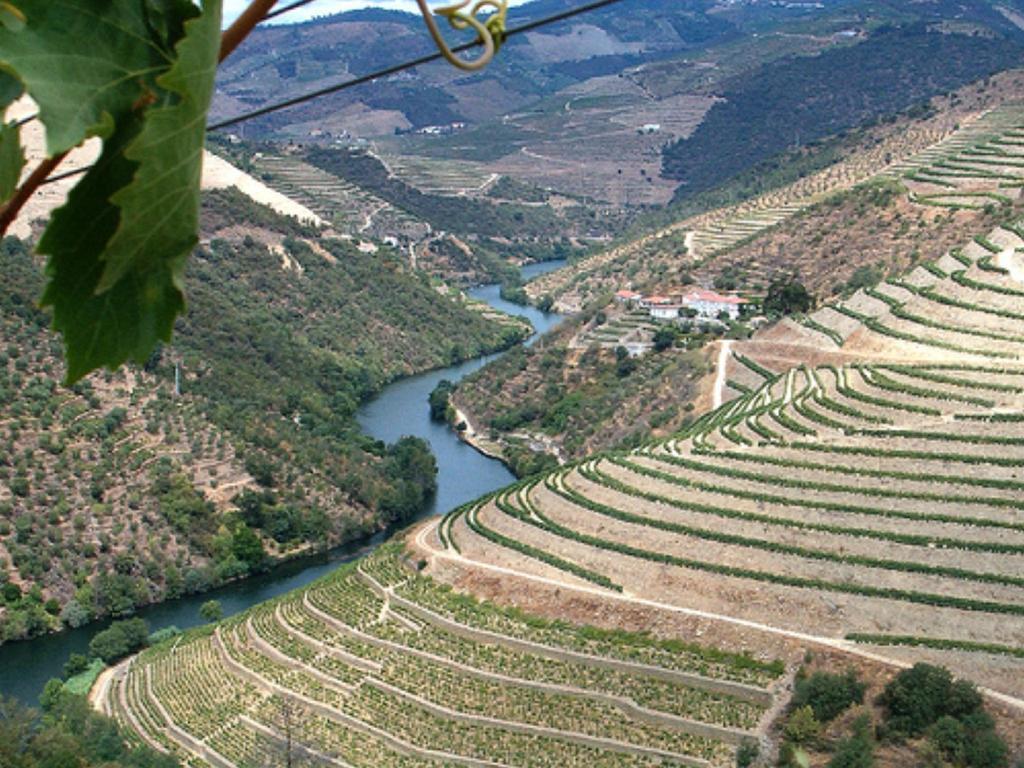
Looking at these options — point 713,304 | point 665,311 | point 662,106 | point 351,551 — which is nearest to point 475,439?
point 665,311

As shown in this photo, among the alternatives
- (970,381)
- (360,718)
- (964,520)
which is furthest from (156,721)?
(970,381)

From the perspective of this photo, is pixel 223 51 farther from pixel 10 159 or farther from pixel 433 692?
pixel 433 692

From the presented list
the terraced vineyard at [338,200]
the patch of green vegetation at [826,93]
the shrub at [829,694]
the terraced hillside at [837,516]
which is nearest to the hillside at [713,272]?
the terraced hillside at [837,516]

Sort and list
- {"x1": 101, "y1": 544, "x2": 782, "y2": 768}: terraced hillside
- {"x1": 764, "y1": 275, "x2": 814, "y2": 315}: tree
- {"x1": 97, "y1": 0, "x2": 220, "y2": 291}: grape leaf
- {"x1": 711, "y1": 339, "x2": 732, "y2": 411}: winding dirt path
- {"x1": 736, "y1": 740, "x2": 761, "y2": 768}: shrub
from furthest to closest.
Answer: {"x1": 764, "y1": 275, "x2": 814, "y2": 315}: tree < {"x1": 711, "y1": 339, "x2": 732, "y2": 411}: winding dirt path < {"x1": 101, "y1": 544, "x2": 782, "y2": 768}: terraced hillside < {"x1": 736, "y1": 740, "x2": 761, "y2": 768}: shrub < {"x1": 97, "y1": 0, "x2": 220, "y2": 291}: grape leaf

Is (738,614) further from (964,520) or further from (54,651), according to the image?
(54,651)

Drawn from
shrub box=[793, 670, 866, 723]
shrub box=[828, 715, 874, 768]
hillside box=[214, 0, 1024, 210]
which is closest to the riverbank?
shrub box=[793, 670, 866, 723]

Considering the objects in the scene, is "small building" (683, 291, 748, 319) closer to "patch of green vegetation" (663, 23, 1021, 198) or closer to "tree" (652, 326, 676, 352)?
"tree" (652, 326, 676, 352)
